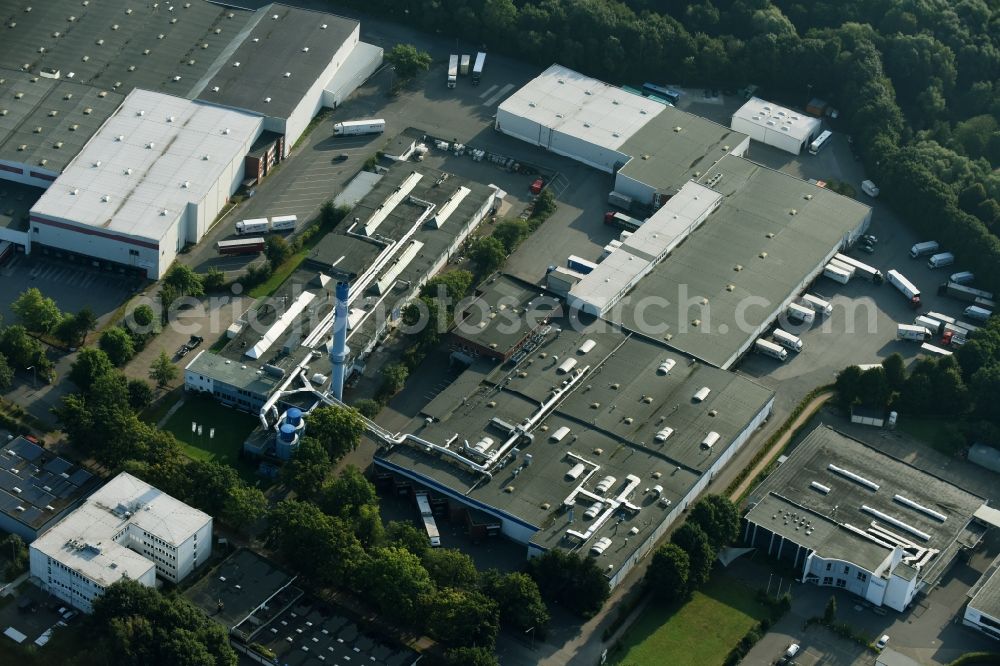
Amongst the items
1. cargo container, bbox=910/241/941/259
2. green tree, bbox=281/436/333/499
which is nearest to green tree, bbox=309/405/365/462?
green tree, bbox=281/436/333/499

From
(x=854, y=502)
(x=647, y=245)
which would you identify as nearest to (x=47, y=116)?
(x=647, y=245)

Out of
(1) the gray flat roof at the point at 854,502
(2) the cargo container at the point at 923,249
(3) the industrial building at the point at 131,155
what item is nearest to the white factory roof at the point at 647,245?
(2) the cargo container at the point at 923,249

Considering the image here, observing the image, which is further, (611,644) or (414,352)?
(414,352)

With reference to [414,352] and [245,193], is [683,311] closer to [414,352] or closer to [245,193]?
[414,352]

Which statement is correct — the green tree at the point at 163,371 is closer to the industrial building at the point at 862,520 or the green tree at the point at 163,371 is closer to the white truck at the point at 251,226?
the white truck at the point at 251,226

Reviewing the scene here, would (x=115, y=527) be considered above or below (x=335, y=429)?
below

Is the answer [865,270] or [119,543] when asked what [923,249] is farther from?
[119,543]

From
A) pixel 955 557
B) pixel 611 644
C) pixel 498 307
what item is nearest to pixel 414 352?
pixel 498 307
